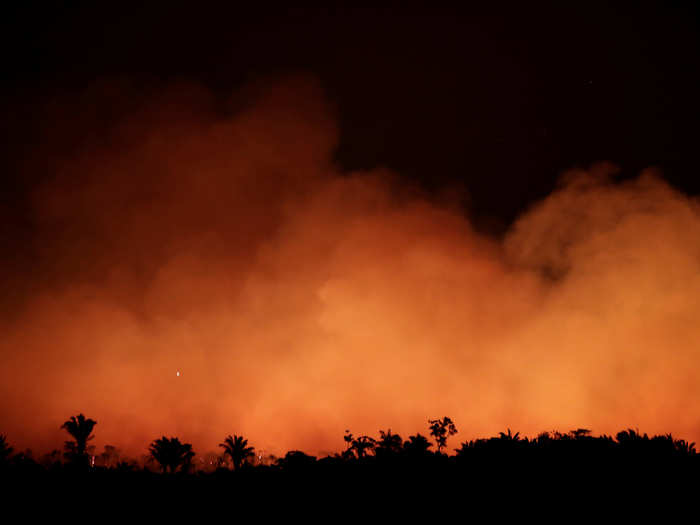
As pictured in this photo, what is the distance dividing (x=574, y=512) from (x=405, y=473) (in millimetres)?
3974

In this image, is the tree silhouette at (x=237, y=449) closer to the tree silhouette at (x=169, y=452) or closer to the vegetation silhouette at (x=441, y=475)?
the tree silhouette at (x=169, y=452)

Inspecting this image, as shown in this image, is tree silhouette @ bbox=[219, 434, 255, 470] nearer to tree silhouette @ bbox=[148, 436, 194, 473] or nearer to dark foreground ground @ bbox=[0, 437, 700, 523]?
tree silhouette @ bbox=[148, 436, 194, 473]

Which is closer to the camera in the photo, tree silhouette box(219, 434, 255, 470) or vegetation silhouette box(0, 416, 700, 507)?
vegetation silhouette box(0, 416, 700, 507)

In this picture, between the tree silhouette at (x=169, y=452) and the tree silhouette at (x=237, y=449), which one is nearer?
the tree silhouette at (x=169, y=452)

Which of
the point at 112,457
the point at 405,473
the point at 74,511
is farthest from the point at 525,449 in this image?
the point at 112,457

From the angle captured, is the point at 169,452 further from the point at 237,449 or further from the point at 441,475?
the point at 441,475

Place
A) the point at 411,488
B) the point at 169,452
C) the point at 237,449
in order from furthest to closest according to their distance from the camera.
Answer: the point at 237,449 → the point at 169,452 → the point at 411,488

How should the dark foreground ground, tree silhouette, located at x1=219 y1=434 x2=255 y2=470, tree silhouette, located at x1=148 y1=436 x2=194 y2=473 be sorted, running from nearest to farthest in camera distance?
1. the dark foreground ground
2. tree silhouette, located at x1=148 y1=436 x2=194 y2=473
3. tree silhouette, located at x1=219 y1=434 x2=255 y2=470

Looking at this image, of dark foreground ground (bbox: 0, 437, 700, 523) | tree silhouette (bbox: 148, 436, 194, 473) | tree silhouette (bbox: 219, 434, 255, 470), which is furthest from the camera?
tree silhouette (bbox: 219, 434, 255, 470)

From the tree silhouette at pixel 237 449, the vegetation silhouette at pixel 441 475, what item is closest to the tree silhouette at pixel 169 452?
the tree silhouette at pixel 237 449

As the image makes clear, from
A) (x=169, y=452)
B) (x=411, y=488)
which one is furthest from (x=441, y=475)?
(x=169, y=452)

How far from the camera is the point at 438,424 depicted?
56938mm

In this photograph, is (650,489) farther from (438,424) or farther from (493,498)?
(438,424)

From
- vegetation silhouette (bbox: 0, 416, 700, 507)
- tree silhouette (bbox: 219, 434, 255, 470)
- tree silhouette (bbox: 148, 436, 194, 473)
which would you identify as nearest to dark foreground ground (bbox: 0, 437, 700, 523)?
vegetation silhouette (bbox: 0, 416, 700, 507)
